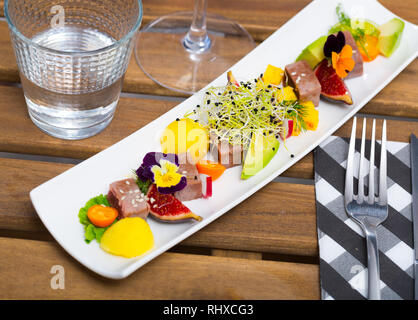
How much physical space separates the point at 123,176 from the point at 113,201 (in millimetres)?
136

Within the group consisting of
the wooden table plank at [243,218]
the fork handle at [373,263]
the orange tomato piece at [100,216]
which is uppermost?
the orange tomato piece at [100,216]

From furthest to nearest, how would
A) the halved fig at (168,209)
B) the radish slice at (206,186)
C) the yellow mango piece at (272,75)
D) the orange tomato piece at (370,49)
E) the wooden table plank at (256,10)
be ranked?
the wooden table plank at (256,10) → the orange tomato piece at (370,49) → the yellow mango piece at (272,75) → the radish slice at (206,186) → the halved fig at (168,209)

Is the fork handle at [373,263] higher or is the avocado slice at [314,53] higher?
the avocado slice at [314,53]

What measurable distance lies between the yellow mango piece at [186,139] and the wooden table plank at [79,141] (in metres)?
0.19

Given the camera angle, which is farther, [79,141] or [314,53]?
[314,53]

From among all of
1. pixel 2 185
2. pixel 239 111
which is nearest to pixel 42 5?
pixel 2 185

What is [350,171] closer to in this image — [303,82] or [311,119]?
[311,119]

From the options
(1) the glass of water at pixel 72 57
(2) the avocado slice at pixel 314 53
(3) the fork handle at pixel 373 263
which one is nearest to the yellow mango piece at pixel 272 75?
(2) the avocado slice at pixel 314 53

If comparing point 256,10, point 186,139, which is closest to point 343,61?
point 256,10

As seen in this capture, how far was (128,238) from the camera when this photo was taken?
1818mm

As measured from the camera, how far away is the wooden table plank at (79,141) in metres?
2.22

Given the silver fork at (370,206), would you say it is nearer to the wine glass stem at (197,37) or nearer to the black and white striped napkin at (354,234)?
the black and white striped napkin at (354,234)

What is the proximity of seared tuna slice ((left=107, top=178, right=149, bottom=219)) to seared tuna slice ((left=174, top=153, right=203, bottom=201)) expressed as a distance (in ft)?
0.45

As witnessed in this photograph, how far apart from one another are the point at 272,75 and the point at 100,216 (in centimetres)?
101
